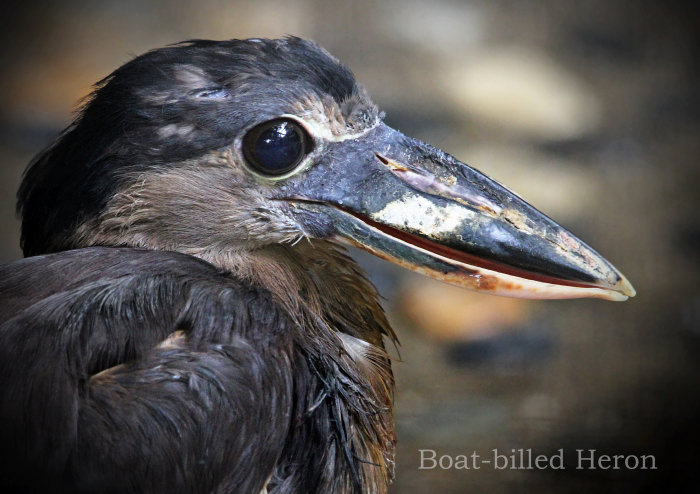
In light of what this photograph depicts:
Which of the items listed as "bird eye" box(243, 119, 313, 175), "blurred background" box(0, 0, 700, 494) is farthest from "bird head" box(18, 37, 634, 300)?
"blurred background" box(0, 0, 700, 494)

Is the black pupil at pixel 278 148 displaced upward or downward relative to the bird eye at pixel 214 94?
downward

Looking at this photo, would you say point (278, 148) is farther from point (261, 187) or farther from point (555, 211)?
point (555, 211)

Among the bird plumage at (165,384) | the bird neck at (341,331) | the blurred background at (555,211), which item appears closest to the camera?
the bird plumage at (165,384)

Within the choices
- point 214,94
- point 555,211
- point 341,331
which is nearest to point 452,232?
point 341,331

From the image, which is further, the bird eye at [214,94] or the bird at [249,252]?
the bird eye at [214,94]

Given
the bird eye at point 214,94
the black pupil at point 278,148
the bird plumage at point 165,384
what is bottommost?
the bird plumage at point 165,384

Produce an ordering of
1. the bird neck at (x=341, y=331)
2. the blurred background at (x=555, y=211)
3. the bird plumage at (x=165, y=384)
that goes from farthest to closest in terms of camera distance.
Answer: the blurred background at (x=555, y=211)
the bird neck at (x=341, y=331)
the bird plumage at (x=165, y=384)

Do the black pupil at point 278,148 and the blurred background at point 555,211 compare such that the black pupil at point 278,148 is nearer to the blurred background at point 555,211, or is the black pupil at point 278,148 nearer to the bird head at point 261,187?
the bird head at point 261,187

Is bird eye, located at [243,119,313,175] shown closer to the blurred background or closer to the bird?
the bird

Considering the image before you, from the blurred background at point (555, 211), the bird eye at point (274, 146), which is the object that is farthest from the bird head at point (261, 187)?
the blurred background at point (555, 211)
